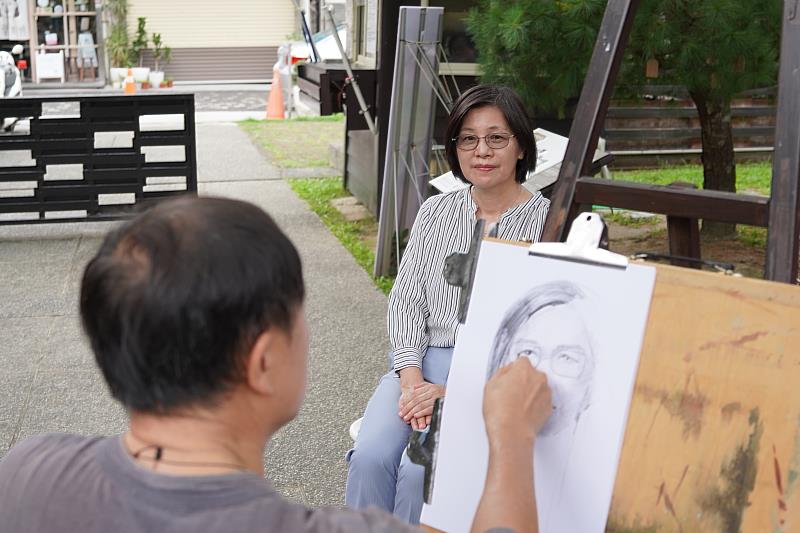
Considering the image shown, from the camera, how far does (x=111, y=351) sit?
3.62 feet

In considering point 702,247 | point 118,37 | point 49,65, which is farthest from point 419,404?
point 118,37

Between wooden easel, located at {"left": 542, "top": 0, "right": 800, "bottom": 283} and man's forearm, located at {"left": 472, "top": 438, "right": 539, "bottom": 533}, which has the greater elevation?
wooden easel, located at {"left": 542, "top": 0, "right": 800, "bottom": 283}

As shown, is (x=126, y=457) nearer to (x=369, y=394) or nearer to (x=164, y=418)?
(x=164, y=418)

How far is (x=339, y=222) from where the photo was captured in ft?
24.2

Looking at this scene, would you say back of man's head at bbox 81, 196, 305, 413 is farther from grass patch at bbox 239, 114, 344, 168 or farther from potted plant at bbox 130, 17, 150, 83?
potted plant at bbox 130, 17, 150, 83

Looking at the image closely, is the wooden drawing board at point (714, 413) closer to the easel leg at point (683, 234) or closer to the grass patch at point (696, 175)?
the easel leg at point (683, 234)

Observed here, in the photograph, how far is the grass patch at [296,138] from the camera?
10.4 meters

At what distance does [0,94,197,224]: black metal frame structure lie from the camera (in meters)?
6.46

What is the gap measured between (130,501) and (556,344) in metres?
0.84

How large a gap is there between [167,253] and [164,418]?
201 mm

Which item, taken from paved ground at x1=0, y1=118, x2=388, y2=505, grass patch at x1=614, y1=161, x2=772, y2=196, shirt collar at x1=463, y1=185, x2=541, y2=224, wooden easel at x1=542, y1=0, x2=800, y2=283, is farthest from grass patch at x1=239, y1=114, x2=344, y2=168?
wooden easel at x1=542, y1=0, x2=800, y2=283

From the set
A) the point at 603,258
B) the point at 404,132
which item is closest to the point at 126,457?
the point at 603,258

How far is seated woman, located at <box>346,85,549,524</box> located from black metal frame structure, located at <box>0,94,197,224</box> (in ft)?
13.7

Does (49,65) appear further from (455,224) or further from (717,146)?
(455,224)
